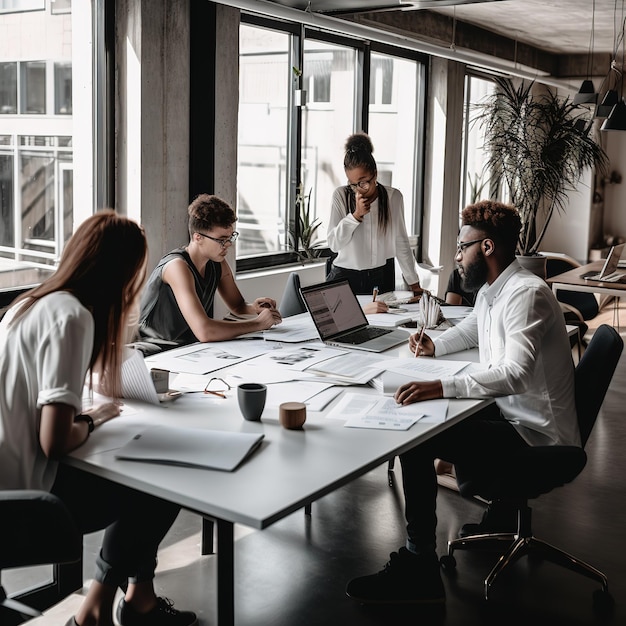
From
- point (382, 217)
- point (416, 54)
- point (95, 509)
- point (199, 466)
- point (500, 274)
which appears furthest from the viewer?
point (416, 54)

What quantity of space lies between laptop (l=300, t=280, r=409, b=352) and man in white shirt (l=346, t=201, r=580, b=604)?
0.66 m

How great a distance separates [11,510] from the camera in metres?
1.98

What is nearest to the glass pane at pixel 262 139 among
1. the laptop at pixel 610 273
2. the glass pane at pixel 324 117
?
the glass pane at pixel 324 117

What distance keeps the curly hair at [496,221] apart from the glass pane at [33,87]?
2.87 m

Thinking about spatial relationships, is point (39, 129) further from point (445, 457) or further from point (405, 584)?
point (405, 584)

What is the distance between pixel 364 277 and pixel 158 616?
9.16 feet

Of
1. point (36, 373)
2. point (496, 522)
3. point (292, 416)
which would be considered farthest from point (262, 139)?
point (36, 373)

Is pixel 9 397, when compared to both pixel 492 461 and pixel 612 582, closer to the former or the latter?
pixel 492 461

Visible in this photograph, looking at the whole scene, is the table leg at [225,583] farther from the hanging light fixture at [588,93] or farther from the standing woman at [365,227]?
the hanging light fixture at [588,93]

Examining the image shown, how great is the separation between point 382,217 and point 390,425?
9.04 feet

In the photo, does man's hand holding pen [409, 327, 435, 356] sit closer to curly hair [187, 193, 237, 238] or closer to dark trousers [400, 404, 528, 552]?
dark trousers [400, 404, 528, 552]

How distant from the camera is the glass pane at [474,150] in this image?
10125mm

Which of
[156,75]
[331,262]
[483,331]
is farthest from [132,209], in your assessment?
[483,331]

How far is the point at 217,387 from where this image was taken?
288cm
